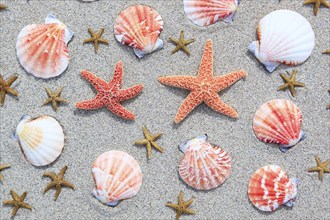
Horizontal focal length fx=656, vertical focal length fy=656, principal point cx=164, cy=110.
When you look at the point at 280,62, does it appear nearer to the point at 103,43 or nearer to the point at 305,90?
the point at 305,90

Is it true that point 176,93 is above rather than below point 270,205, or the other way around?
above

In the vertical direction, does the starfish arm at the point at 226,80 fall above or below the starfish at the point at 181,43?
below

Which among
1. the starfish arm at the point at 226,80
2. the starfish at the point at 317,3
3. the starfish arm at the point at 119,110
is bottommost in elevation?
the starfish arm at the point at 119,110

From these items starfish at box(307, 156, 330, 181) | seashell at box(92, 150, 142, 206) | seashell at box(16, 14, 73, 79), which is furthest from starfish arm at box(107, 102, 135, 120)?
starfish at box(307, 156, 330, 181)

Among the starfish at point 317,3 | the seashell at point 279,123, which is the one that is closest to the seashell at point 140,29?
the seashell at point 279,123

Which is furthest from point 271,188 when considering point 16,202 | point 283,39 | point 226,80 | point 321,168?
point 16,202

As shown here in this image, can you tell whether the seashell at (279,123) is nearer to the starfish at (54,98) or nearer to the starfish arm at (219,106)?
the starfish arm at (219,106)

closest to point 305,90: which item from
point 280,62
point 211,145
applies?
point 280,62
